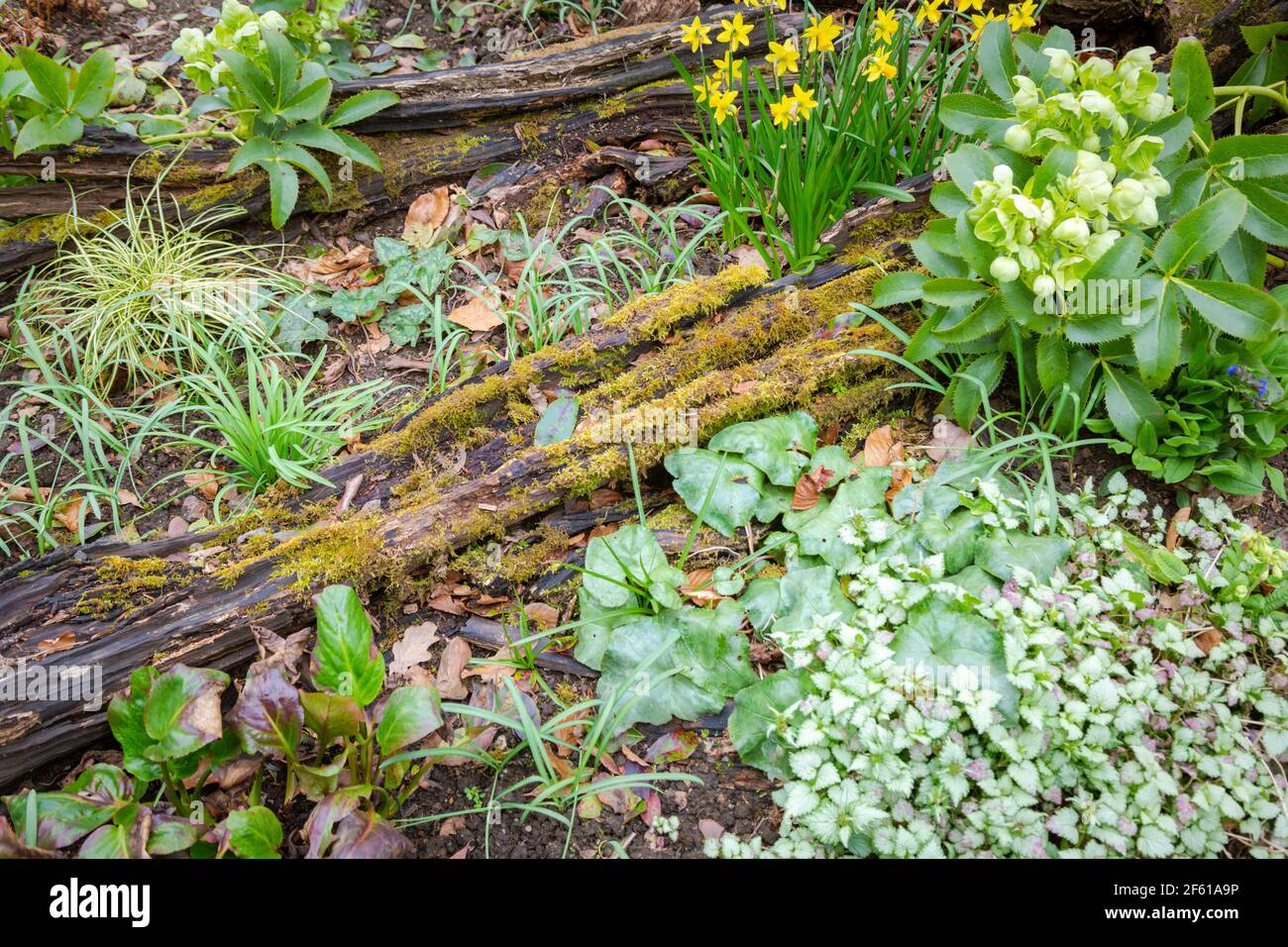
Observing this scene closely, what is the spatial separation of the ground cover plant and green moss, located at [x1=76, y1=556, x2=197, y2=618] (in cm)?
1

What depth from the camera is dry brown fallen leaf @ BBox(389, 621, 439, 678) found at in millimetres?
2150

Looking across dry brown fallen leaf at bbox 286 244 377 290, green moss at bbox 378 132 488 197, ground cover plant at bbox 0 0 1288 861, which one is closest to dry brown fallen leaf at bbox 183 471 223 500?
ground cover plant at bbox 0 0 1288 861

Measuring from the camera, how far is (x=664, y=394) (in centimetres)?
244

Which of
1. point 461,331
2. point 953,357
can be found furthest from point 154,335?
point 953,357

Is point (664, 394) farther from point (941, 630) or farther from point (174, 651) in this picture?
point (174, 651)

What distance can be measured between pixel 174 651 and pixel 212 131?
208 cm

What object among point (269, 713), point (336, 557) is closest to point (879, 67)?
point (336, 557)

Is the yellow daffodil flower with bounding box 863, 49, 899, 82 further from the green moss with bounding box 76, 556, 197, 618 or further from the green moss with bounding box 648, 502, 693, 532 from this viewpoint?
the green moss with bounding box 76, 556, 197, 618

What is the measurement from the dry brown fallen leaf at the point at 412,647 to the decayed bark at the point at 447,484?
119 millimetres

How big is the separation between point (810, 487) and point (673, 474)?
1.30 ft

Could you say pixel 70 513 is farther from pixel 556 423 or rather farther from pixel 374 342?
pixel 556 423

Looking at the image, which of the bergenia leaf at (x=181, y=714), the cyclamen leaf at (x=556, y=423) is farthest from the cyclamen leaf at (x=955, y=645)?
the bergenia leaf at (x=181, y=714)

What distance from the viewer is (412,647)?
7.14 feet

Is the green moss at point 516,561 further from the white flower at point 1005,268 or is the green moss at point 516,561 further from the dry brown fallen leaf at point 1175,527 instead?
the dry brown fallen leaf at point 1175,527
